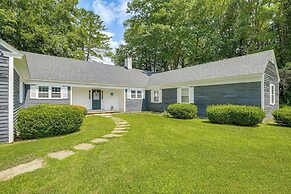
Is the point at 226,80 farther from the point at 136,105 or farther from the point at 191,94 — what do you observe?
the point at 136,105

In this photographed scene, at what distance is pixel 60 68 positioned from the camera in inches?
648

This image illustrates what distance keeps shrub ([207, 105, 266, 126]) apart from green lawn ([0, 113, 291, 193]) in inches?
141

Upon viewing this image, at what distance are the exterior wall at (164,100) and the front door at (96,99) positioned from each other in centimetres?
527

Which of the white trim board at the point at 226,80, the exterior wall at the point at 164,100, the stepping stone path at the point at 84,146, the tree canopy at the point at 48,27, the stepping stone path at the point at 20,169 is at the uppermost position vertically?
the tree canopy at the point at 48,27

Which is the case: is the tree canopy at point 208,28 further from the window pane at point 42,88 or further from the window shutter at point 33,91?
the window shutter at point 33,91

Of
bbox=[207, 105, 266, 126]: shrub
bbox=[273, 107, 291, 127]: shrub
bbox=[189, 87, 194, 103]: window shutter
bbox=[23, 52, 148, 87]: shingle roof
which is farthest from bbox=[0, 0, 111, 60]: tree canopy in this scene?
bbox=[273, 107, 291, 127]: shrub

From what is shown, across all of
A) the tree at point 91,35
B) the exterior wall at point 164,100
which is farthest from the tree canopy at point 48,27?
the exterior wall at point 164,100

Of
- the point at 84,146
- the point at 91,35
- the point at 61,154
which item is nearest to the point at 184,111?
the point at 84,146

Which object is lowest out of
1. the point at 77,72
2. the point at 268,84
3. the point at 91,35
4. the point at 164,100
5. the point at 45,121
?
the point at 45,121

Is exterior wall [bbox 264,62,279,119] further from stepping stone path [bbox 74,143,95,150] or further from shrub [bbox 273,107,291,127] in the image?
stepping stone path [bbox 74,143,95,150]

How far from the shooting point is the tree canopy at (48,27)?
20.1 m

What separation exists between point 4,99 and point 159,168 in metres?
5.94

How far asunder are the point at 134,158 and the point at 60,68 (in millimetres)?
14593

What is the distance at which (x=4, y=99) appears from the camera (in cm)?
636
